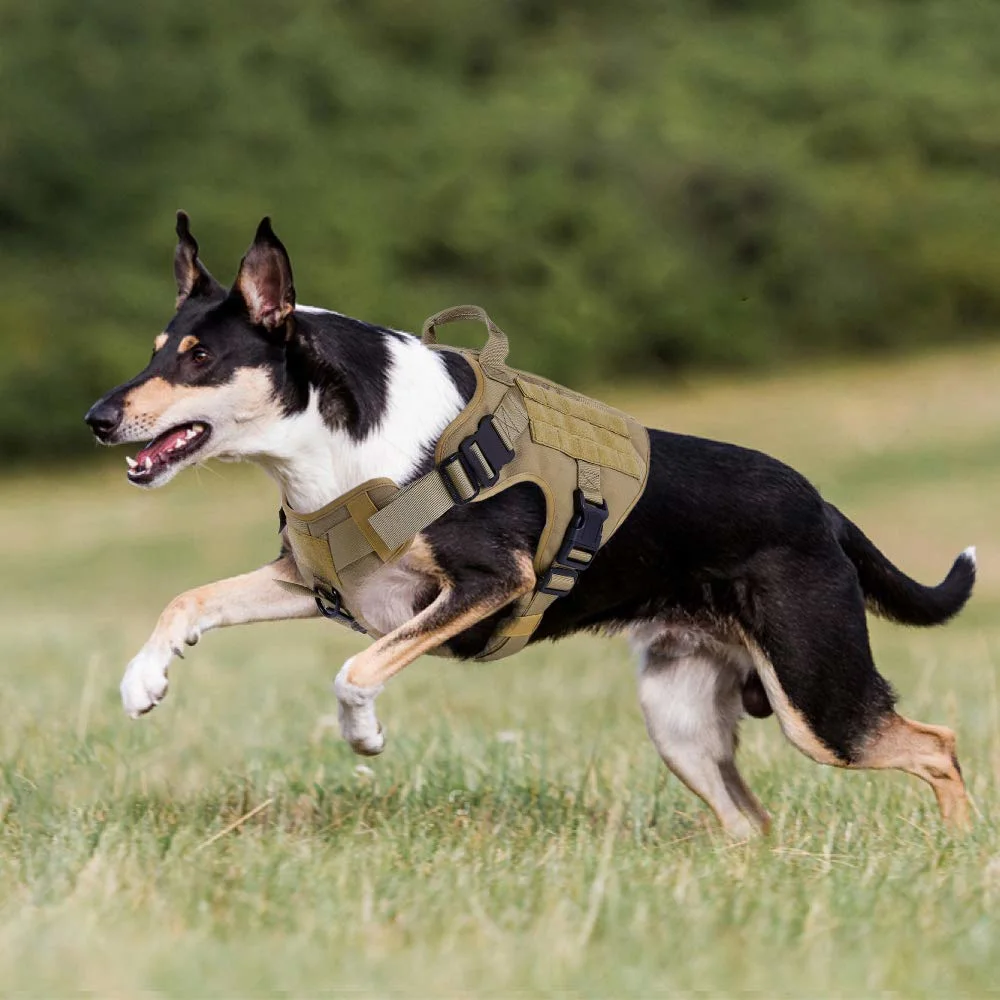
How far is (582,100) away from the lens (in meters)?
33.5

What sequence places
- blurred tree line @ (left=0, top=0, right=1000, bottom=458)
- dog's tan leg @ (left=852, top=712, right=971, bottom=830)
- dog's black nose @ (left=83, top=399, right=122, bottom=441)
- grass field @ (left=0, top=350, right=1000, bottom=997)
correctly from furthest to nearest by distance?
1. blurred tree line @ (left=0, top=0, right=1000, bottom=458)
2. dog's tan leg @ (left=852, top=712, right=971, bottom=830)
3. dog's black nose @ (left=83, top=399, right=122, bottom=441)
4. grass field @ (left=0, top=350, right=1000, bottom=997)

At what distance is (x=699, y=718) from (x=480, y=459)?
1.30 metres

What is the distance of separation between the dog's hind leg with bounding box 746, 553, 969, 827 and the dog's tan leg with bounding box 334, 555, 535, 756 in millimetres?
780

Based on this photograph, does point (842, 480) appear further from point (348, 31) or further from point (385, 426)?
point (385, 426)

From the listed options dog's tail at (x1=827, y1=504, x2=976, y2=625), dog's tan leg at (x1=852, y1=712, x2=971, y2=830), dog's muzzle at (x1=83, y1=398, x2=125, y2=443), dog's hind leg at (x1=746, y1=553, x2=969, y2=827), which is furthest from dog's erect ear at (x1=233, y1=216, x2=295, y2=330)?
dog's tan leg at (x1=852, y1=712, x2=971, y2=830)

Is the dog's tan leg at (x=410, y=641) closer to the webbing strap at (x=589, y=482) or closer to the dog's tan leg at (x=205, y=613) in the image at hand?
the webbing strap at (x=589, y=482)

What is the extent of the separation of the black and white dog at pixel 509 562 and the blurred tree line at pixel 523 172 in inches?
837

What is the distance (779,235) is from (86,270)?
39.9 feet

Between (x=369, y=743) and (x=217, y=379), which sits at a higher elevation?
(x=217, y=379)

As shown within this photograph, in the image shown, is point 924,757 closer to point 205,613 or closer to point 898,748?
point 898,748

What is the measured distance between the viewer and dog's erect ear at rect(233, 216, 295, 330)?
4.46 meters

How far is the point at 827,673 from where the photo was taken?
4941 mm

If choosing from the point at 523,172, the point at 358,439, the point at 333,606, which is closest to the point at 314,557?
the point at 333,606

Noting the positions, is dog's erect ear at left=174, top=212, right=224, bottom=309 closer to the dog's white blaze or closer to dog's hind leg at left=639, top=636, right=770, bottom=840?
the dog's white blaze
